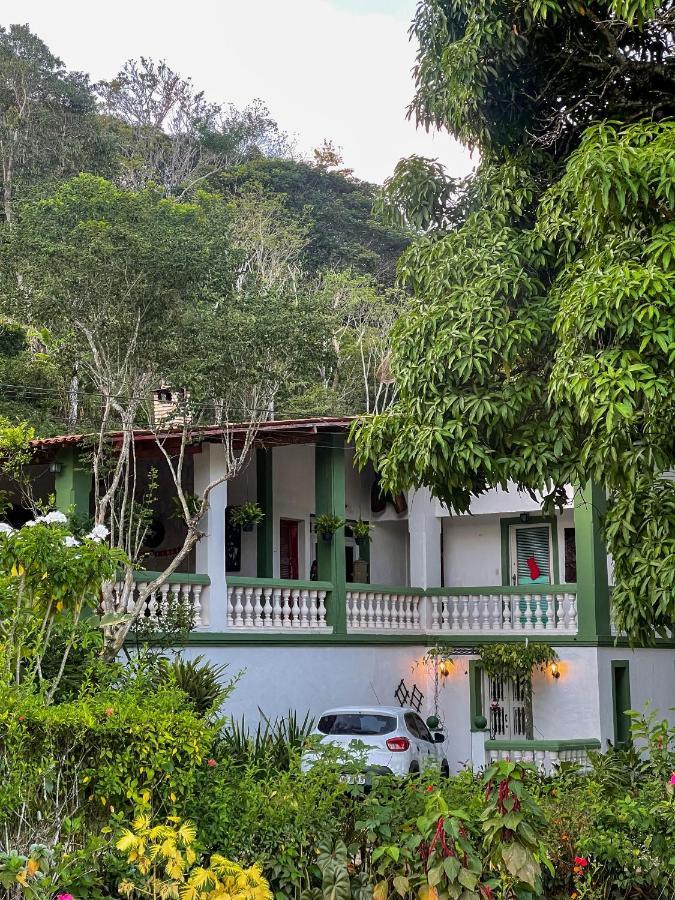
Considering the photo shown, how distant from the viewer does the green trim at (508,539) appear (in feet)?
75.8

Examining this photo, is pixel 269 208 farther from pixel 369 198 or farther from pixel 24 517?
pixel 24 517

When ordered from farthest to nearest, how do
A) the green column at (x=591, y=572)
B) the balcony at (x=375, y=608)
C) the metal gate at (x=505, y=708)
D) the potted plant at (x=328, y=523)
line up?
the metal gate at (x=505, y=708), the green column at (x=591, y=572), the potted plant at (x=328, y=523), the balcony at (x=375, y=608)

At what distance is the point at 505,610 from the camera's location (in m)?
21.2

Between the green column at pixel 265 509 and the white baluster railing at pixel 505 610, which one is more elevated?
the green column at pixel 265 509

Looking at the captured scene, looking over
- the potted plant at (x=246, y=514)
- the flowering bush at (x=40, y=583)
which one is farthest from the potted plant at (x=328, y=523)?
the flowering bush at (x=40, y=583)

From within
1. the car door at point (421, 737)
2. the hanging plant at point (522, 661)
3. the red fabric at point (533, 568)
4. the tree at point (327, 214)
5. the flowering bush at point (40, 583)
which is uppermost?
the tree at point (327, 214)

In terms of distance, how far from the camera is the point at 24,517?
21.1 m

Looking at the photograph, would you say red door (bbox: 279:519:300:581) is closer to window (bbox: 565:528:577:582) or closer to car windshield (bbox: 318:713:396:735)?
window (bbox: 565:528:577:582)

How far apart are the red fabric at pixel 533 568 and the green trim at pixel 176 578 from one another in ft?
25.4

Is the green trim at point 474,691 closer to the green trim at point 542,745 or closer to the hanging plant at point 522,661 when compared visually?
the hanging plant at point 522,661

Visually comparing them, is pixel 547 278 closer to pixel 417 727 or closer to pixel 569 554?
pixel 417 727

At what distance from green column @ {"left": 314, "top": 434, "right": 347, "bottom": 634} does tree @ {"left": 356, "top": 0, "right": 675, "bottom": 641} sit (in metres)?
6.94

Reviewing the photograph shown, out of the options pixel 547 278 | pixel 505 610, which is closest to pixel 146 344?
pixel 505 610

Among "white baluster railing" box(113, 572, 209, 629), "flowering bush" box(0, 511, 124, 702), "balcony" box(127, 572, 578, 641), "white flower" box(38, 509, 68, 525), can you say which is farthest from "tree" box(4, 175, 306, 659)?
"flowering bush" box(0, 511, 124, 702)
